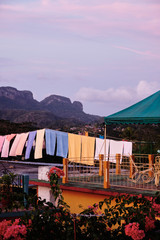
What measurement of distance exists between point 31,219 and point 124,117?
22.4 ft

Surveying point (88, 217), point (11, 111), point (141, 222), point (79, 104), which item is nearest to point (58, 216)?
point (88, 217)

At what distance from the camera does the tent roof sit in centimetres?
1070

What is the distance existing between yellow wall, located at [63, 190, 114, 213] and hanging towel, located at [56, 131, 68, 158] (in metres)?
9.07

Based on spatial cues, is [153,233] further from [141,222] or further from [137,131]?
[137,131]

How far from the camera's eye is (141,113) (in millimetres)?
10953

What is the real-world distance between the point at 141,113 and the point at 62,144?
1000 cm

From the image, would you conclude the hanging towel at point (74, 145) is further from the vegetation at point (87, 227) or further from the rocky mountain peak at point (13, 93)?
the rocky mountain peak at point (13, 93)

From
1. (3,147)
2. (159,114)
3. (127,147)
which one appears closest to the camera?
(159,114)

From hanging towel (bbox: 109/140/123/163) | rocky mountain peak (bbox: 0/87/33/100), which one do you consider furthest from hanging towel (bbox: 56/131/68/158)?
rocky mountain peak (bbox: 0/87/33/100)

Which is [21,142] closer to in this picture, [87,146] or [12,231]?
[87,146]

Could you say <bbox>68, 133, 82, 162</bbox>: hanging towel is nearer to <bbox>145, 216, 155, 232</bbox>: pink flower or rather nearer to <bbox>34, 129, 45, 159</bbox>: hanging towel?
<bbox>34, 129, 45, 159</bbox>: hanging towel

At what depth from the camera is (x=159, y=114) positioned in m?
10.5

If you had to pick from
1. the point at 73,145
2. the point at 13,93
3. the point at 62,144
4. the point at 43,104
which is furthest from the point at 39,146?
the point at 13,93

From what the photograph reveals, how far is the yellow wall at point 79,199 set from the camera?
10609 mm
